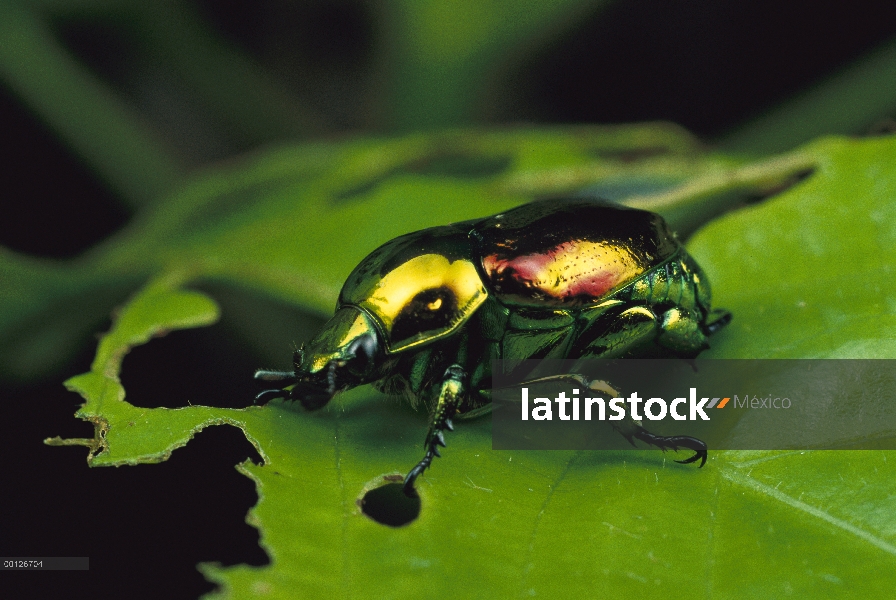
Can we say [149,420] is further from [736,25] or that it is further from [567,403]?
[736,25]

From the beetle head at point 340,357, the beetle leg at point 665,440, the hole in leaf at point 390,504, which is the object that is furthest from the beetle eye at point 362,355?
the beetle leg at point 665,440

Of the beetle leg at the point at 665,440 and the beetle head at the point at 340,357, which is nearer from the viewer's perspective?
the beetle leg at the point at 665,440

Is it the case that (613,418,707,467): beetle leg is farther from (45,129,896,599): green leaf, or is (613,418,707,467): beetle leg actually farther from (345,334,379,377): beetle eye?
(345,334,379,377): beetle eye

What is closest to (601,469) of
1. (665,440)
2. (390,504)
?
(665,440)

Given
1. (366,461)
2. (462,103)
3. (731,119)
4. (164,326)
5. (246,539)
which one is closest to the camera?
(246,539)

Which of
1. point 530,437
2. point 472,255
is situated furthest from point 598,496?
point 472,255

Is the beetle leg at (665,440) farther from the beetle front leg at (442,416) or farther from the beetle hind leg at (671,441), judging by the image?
the beetle front leg at (442,416)
